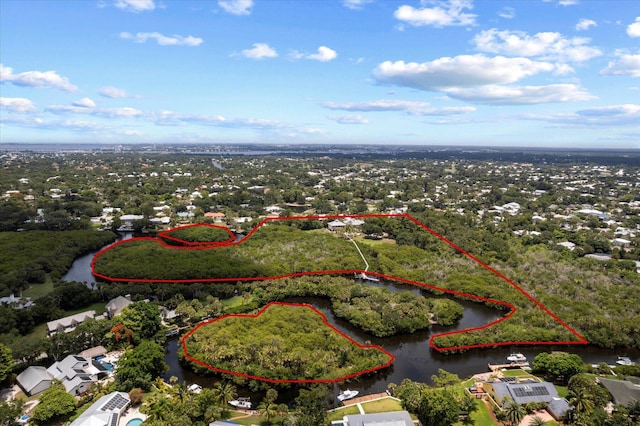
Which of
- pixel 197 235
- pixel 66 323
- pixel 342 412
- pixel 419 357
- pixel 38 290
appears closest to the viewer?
pixel 342 412

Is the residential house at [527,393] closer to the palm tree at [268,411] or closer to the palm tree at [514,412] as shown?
the palm tree at [514,412]

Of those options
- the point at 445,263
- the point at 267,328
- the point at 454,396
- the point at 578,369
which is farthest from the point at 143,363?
the point at 445,263

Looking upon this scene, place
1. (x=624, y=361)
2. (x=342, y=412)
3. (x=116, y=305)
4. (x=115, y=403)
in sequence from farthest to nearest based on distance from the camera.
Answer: (x=116, y=305)
(x=624, y=361)
(x=342, y=412)
(x=115, y=403)

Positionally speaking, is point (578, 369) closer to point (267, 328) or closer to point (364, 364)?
point (364, 364)

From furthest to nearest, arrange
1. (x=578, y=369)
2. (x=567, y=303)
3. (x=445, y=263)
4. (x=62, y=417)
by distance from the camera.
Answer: (x=445, y=263) → (x=567, y=303) → (x=578, y=369) → (x=62, y=417)

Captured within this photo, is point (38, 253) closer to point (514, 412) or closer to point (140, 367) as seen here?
point (140, 367)

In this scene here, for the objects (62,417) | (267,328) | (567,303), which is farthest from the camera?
(567,303)

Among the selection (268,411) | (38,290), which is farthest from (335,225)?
(268,411)

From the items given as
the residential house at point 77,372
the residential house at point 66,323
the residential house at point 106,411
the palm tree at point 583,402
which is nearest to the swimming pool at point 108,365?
the residential house at point 77,372
